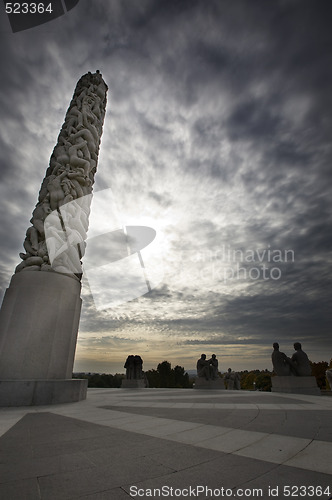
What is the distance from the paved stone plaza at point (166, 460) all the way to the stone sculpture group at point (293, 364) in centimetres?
948

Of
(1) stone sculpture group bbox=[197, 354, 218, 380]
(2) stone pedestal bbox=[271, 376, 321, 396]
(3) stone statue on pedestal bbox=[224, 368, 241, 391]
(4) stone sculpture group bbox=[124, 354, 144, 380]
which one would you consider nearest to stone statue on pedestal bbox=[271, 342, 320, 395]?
(2) stone pedestal bbox=[271, 376, 321, 396]

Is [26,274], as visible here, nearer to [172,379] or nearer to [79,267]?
[79,267]

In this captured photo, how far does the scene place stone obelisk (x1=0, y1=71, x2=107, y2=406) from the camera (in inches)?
299

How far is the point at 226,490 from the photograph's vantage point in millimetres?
1941

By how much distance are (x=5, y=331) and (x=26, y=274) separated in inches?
75.6

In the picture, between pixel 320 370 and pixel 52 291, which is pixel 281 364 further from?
pixel 320 370

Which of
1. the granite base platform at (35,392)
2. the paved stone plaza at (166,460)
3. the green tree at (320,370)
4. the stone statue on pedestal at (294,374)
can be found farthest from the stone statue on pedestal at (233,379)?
the green tree at (320,370)

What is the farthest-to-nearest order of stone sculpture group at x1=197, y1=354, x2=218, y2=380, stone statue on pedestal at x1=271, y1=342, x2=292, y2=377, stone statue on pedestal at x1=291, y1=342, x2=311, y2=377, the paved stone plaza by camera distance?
stone sculpture group at x1=197, y1=354, x2=218, y2=380 < stone statue on pedestal at x1=271, y1=342, x2=292, y2=377 < stone statue on pedestal at x1=291, y1=342, x2=311, y2=377 < the paved stone plaza

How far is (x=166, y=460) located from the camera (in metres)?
2.56

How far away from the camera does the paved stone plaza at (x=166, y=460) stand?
1.97 m

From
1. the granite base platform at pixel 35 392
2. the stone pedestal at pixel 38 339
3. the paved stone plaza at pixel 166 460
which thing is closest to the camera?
the paved stone plaza at pixel 166 460

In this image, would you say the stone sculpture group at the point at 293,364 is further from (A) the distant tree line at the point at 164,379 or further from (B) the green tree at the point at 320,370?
(A) the distant tree line at the point at 164,379

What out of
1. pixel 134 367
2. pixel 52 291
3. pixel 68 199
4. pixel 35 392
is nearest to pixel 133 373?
pixel 134 367

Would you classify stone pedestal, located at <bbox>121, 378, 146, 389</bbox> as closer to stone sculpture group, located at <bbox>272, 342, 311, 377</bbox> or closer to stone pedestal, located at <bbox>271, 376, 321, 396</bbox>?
stone sculpture group, located at <bbox>272, 342, 311, 377</bbox>
